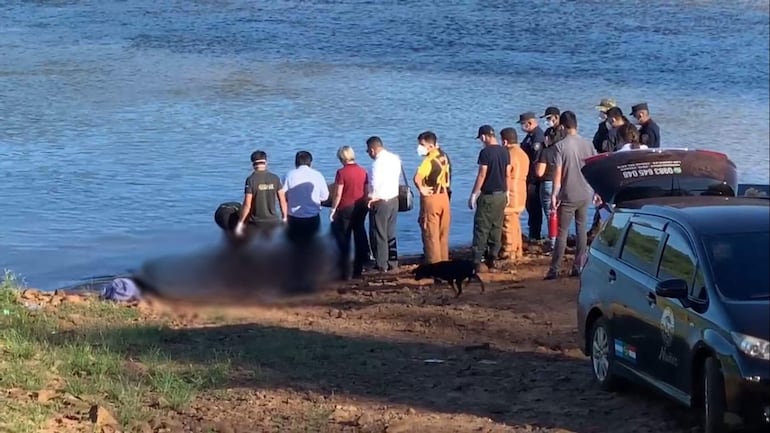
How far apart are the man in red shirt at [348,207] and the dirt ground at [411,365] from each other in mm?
523

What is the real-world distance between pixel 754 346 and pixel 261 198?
8604mm

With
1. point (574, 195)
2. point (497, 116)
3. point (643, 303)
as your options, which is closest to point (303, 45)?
point (497, 116)

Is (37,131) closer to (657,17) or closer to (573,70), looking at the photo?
(573,70)

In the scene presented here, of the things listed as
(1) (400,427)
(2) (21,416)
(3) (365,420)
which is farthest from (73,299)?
(1) (400,427)

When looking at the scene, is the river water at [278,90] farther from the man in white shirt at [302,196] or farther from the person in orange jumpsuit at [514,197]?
the person in orange jumpsuit at [514,197]

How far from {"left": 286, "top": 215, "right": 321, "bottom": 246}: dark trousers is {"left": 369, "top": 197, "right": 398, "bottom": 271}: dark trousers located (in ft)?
2.19

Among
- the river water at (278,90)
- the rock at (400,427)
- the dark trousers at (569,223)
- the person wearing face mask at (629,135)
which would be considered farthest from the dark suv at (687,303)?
the river water at (278,90)

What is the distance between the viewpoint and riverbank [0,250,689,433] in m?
9.45

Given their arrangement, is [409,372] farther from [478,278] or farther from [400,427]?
[478,278]

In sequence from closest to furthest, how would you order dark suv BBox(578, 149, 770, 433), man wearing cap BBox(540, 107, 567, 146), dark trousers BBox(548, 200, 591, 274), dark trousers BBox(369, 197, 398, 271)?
1. dark suv BBox(578, 149, 770, 433)
2. dark trousers BBox(548, 200, 591, 274)
3. dark trousers BBox(369, 197, 398, 271)
4. man wearing cap BBox(540, 107, 567, 146)

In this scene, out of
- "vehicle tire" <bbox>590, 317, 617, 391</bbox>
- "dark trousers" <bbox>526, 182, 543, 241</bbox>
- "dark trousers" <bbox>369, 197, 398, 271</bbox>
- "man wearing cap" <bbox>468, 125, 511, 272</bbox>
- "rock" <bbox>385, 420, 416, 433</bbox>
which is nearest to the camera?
"rock" <bbox>385, 420, 416, 433</bbox>

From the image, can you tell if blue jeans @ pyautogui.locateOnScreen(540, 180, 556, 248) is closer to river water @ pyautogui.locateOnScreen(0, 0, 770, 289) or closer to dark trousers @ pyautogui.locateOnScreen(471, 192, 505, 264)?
dark trousers @ pyautogui.locateOnScreen(471, 192, 505, 264)

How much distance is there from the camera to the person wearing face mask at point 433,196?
1562 cm

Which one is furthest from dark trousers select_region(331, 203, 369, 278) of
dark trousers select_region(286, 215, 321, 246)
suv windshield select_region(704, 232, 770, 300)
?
suv windshield select_region(704, 232, 770, 300)
